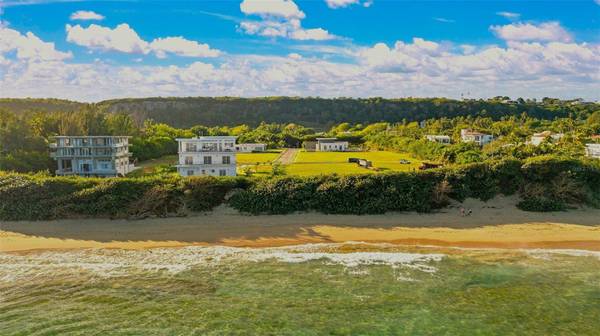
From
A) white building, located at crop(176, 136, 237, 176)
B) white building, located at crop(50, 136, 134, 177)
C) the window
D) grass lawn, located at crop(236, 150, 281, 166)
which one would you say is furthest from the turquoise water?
grass lawn, located at crop(236, 150, 281, 166)

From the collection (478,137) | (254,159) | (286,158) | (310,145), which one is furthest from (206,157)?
(478,137)

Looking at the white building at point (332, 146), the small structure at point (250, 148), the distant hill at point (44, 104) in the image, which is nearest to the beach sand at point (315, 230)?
the small structure at point (250, 148)

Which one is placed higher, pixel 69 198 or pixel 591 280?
pixel 69 198

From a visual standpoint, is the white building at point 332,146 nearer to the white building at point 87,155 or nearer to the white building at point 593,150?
the white building at point 593,150

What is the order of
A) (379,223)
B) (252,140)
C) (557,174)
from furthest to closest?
(252,140), (557,174), (379,223)

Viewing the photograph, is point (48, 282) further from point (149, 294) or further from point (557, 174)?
point (557, 174)

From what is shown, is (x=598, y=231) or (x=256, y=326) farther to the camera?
(x=598, y=231)

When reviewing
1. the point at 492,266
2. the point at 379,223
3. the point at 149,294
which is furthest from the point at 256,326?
the point at 379,223
